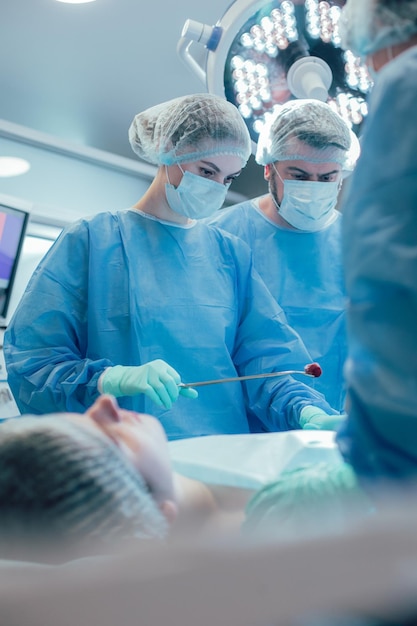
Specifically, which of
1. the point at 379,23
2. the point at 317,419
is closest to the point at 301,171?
the point at 317,419

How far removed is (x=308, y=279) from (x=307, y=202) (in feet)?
0.85

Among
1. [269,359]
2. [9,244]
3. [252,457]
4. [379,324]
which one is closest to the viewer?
[379,324]

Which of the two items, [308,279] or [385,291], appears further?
[308,279]

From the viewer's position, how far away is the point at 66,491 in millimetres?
699

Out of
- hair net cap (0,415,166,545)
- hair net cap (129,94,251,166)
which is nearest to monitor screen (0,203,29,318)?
hair net cap (129,94,251,166)

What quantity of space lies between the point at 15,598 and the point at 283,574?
18cm

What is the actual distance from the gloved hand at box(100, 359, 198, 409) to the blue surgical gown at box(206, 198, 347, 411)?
70cm

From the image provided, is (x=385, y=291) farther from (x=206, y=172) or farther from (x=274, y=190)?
(x=274, y=190)

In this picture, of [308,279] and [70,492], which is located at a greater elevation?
[308,279]

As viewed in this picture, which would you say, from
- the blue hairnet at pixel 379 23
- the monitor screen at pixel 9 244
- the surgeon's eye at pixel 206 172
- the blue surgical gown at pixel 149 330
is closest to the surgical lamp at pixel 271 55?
the surgeon's eye at pixel 206 172

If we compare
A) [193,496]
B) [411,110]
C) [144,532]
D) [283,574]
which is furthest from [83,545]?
[411,110]

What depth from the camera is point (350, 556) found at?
0.38 meters

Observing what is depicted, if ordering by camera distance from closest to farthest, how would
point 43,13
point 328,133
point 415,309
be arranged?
point 415,309, point 328,133, point 43,13

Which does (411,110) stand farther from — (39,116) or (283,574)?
(39,116)
